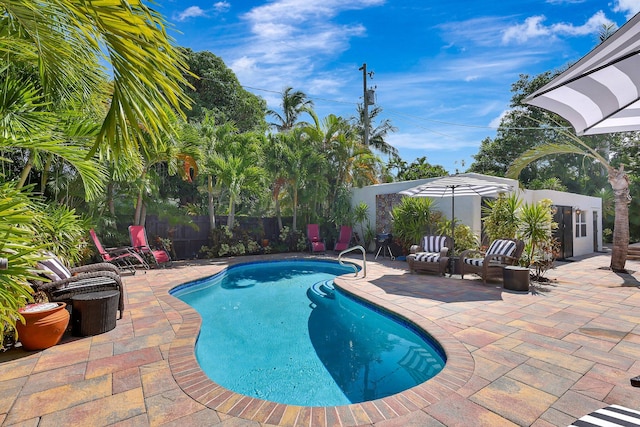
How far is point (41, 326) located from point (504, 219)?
9.73m

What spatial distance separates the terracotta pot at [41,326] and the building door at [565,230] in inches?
549

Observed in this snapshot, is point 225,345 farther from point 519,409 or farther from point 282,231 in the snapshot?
point 282,231

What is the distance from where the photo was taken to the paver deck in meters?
2.48

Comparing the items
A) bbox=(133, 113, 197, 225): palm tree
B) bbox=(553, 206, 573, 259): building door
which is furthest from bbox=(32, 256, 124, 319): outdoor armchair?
bbox=(553, 206, 573, 259): building door

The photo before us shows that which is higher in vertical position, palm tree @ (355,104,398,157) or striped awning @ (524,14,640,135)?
palm tree @ (355,104,398,157)

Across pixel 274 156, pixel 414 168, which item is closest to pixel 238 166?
pixel 274 156

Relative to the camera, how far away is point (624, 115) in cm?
370

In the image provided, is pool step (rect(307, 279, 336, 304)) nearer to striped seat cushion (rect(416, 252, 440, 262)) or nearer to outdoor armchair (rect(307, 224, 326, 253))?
striped seat cushion (rect(416, 252, 440, 262))

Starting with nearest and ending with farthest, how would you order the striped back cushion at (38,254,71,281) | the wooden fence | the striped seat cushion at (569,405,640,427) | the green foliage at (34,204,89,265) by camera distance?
the striped seat cushion at (569,405,640,427), the striped back cushion at (38,254,71,281), the green foliage at (34,204,89,265), the wooden fence

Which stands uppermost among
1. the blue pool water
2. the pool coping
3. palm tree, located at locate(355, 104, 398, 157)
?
palm tree, located at locate(355, 104, 398, 157)

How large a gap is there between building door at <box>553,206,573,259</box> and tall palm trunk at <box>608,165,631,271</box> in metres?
2.21

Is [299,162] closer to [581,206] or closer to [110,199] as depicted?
[110,199]

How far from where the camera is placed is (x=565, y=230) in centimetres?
1198

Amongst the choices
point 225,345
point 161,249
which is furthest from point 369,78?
point 225,345
